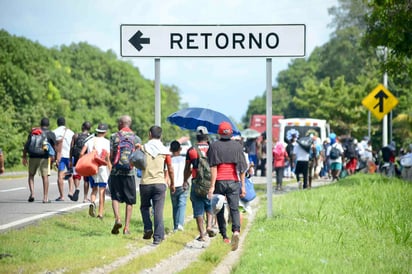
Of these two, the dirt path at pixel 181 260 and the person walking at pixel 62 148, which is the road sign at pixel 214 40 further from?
the person walking at pixel 62 148

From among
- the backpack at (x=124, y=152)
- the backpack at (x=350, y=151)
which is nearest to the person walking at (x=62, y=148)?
the backpack at (x=124, y=152)

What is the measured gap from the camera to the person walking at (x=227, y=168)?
39.9 ft

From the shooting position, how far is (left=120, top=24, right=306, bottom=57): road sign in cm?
1413

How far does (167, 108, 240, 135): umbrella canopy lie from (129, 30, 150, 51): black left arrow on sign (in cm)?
139

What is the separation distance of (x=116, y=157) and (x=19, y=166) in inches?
1450

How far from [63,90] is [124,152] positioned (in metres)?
75.4

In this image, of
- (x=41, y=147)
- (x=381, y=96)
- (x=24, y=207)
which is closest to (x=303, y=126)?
(x=381, y=96)

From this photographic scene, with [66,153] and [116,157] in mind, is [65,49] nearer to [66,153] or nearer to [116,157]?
[66,153]

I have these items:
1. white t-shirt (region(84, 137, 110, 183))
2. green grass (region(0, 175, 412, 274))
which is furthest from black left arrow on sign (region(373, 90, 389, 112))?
white t-shirt (region(84, 137, 110, 183))

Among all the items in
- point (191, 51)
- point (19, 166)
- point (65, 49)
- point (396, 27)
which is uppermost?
point (65, 49)

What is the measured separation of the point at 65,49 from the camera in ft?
353

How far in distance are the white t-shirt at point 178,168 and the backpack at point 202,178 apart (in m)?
1.15

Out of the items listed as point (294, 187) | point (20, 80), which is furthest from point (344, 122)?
point (294, 187)

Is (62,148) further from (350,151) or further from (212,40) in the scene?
(350,151)
